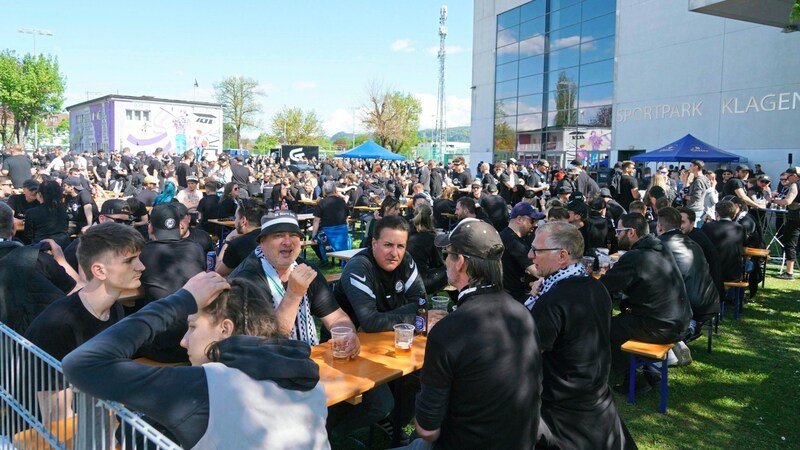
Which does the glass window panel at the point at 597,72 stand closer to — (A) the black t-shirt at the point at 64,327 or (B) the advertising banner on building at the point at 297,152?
(B) the advertising banner on building at the point at 297,152

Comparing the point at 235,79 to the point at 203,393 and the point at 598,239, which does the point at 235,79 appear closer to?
the point at 598,239

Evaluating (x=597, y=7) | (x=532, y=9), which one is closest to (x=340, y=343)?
(x=597, y=7)

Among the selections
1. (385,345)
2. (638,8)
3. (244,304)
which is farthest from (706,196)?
(638,8)

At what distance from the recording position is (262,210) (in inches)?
248

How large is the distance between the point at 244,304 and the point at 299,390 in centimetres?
43

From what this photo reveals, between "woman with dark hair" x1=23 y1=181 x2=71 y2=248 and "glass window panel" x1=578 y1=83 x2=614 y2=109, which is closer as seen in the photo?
"woman with dark hair" x1=23 y1=181 x2=71 y2=248

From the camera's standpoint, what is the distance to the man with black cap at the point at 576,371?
3.05 metres

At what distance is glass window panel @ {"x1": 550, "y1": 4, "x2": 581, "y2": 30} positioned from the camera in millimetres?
28922

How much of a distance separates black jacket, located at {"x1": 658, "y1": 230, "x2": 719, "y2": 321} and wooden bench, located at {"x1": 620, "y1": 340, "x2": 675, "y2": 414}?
1.10 m

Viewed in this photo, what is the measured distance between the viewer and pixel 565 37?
2972cm

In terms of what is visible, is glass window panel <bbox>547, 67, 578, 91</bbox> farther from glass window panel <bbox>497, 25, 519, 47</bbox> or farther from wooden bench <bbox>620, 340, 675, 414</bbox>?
wooden bench <bbox>620, 340, 675, 414</bbox>

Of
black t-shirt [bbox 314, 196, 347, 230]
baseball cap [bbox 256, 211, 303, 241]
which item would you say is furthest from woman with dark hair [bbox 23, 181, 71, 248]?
baseball cap [bbox 256, 211, 303, 241]

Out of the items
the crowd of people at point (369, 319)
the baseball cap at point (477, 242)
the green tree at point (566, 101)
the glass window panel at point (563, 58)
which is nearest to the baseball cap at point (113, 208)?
the crowd of people at point (369, 319)

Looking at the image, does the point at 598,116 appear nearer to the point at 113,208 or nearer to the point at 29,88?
the point at 113,208
